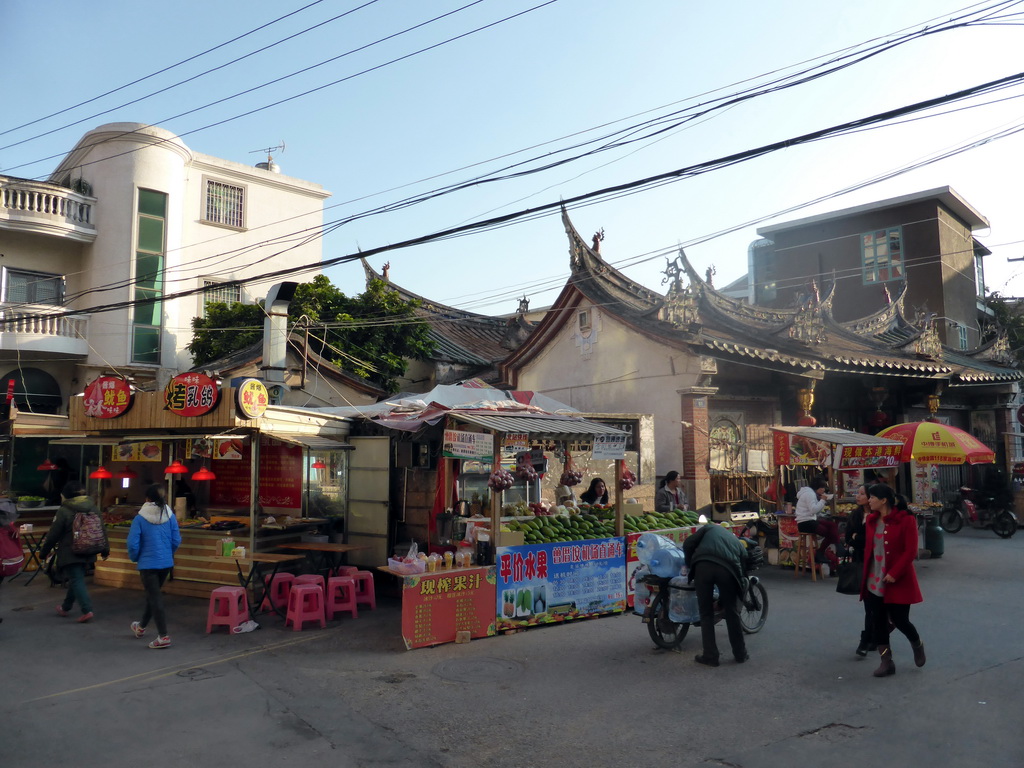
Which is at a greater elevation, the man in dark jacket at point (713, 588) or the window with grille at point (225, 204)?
the window with grille at point (225, 204)

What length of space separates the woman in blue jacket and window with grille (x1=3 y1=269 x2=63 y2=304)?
582 inches

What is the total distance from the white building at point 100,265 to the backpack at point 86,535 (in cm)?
1008

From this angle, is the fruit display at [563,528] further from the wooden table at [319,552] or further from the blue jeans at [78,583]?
the blue jeans at [78,583]

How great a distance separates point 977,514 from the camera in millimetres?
18547

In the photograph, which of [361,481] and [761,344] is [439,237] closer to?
[361,481]

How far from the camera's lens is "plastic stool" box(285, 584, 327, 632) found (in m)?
8.73

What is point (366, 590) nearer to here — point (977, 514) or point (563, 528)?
point (563, 528)

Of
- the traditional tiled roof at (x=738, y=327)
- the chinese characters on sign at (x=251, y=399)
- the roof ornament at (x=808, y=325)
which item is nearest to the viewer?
the chinese characters on sign at (x=251, y=399)

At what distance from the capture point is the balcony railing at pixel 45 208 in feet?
61.8

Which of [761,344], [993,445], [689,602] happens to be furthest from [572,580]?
[993,445]

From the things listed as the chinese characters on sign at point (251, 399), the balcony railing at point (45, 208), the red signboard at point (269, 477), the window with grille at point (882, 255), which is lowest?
the red signboard at point (269, 477)

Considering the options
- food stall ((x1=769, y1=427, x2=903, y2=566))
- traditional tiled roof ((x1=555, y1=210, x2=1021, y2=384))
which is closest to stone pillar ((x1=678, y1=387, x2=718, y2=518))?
traditional tiled roof ((x1=555, y1=210, x2=1021, y2=384))

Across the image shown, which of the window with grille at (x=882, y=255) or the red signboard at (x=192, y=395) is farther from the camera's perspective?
the window with grille at (x=882, y=255)

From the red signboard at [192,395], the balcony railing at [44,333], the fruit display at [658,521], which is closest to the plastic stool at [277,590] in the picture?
the red signboard at [192,395]
